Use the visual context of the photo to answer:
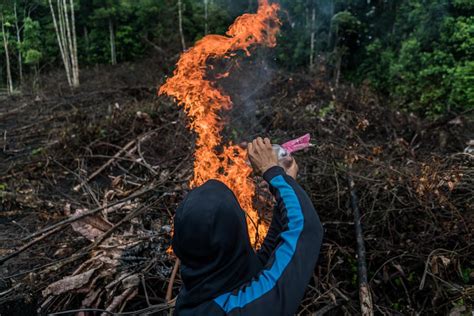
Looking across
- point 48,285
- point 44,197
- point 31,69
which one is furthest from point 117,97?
point 31,69

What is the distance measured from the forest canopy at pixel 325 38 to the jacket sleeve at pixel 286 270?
33.1 feet

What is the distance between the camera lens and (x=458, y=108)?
1012cm

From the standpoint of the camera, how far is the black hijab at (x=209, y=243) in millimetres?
1325

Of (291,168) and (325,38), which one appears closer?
(291,168)

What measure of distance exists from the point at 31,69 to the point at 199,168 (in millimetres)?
25725

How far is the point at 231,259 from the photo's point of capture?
1.40 m

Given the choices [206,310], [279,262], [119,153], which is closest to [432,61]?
[119,153]

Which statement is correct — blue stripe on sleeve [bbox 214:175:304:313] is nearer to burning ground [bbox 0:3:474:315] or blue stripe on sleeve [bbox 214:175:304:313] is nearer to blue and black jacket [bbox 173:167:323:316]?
blue and black jacket [bbox 173:167:323:316]

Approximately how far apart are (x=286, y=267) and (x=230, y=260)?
0.81 ft

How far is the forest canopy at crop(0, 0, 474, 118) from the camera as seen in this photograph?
10672mm

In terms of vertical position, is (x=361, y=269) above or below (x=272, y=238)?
below

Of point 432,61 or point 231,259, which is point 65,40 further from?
point 231,259

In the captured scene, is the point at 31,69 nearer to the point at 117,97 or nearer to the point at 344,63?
the point at 117,97

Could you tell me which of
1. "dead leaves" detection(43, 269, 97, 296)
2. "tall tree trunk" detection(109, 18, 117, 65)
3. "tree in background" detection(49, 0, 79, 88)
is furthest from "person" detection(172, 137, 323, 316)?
"tall tree trunk" detection(109, 18, 117, 65)
